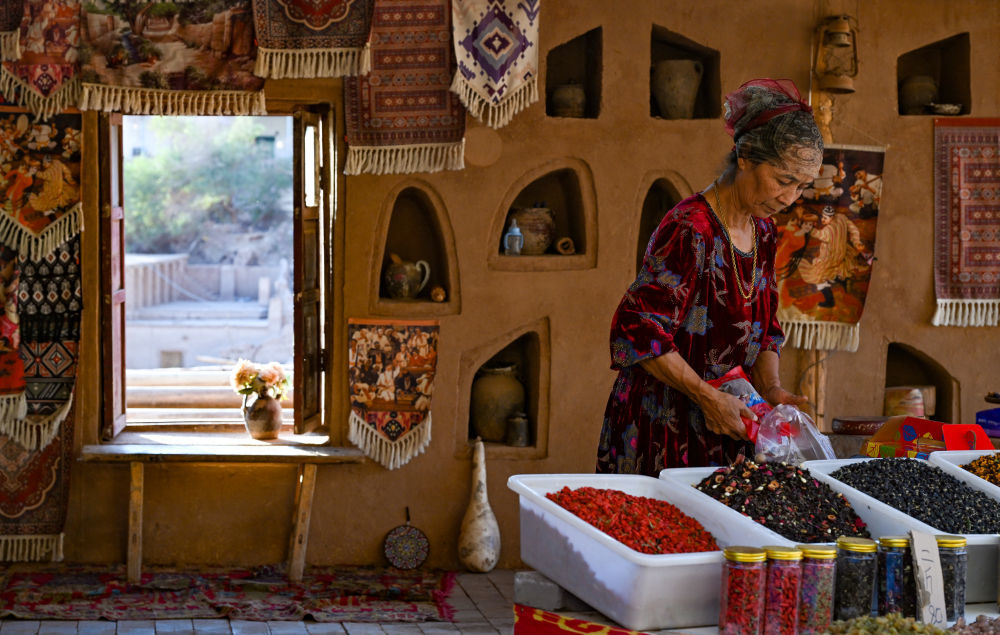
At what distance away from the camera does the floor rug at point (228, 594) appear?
4500mm

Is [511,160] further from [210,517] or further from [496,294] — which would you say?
[210,517]

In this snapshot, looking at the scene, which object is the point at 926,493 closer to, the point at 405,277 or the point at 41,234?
the point at 405,277

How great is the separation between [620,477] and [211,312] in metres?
13.1

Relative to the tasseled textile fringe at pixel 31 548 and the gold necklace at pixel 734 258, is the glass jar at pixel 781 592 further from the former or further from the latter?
the tasseled textile fringe at pixel 31 548

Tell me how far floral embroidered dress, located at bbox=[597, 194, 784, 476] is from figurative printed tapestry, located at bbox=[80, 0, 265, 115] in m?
2.76

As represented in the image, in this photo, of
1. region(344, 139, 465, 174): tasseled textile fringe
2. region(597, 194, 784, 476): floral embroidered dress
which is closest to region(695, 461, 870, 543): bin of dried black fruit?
region(597, 194, 784, 476): floral embroidered dress

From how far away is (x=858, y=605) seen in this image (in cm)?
186

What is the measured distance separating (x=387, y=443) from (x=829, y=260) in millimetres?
2082

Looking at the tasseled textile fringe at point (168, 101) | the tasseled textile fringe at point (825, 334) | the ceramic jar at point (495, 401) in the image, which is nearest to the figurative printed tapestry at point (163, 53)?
the tasseled textile fringe at point (168, 101)

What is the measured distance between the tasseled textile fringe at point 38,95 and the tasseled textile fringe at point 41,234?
410 mm

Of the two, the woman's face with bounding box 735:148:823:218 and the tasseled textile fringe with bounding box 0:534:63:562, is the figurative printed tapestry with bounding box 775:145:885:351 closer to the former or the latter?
the woman's face with bounding box 735:148:823:218

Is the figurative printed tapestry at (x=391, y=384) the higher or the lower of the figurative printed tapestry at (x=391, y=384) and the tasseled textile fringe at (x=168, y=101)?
the lower

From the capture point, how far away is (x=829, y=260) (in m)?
5.16

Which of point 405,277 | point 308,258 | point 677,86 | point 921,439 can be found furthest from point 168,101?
point 921,439
